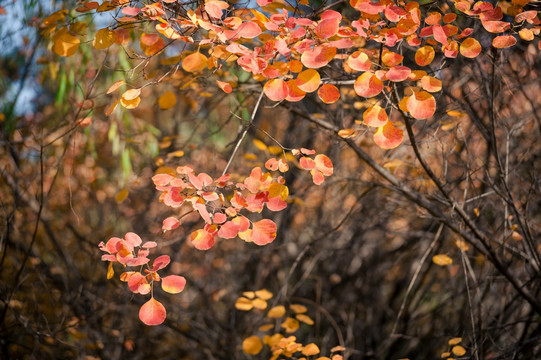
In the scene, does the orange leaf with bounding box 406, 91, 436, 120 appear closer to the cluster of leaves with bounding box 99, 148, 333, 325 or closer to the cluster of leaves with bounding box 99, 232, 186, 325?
the cluster of leaves with bounding box 99, 148, 333, 325

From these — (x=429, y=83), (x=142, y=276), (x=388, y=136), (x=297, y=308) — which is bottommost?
(x=297, y=308)

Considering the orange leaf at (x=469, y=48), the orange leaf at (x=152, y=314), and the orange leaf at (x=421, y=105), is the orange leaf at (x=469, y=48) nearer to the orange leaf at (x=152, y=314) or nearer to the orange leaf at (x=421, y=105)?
the orange leaf at (x=421, y=105)

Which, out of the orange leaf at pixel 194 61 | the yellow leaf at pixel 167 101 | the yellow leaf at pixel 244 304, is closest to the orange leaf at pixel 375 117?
the orange leaf at pixel 194 61

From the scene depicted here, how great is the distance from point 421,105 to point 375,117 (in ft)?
0.45

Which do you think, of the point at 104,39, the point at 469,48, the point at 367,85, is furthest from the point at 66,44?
the point at 469,48

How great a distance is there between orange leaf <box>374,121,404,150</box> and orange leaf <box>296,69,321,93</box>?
24cm

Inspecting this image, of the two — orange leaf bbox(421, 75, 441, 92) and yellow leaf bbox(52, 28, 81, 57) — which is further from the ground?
yellow leaf bbox(52, 28, 81, 57)

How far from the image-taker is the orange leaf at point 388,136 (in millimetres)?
1362

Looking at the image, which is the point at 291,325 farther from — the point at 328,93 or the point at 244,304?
the point at 328,93

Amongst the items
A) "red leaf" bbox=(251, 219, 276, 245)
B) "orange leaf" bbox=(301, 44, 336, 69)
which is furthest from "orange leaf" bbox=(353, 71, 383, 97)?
"red leaf" bbox=(251, 219, 276, 245)

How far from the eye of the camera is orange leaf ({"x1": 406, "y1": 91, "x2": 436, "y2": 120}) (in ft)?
4.34

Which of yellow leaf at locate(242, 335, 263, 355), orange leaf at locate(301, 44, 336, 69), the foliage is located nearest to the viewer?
orange leaf at locate(301, 44, 336, 69)

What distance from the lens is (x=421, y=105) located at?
4.39 ft

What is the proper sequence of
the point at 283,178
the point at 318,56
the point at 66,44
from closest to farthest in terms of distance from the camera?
the point at 318,56
the point at 66,44
the point at 283,178
